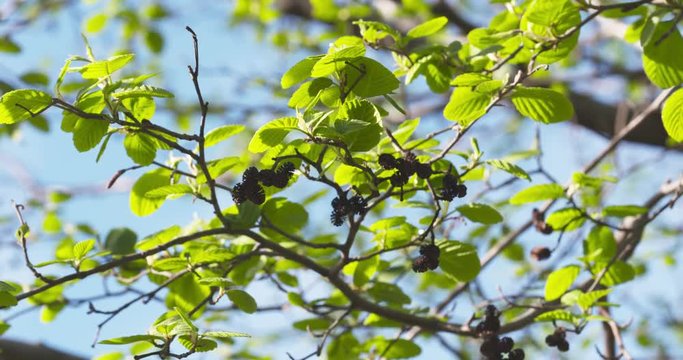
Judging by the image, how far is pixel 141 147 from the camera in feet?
5.19

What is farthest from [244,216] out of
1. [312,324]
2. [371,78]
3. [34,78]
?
[34,78]

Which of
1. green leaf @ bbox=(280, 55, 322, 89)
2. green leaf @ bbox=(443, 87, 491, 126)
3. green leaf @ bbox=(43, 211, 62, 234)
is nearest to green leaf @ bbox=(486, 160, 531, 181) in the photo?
green leaf @ bbox=(443, 87, 491, 126)

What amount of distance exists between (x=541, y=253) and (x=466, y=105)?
2.71ft

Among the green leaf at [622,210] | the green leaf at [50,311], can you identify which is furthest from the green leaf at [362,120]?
the green leaf at [50,311]

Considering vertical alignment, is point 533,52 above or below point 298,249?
below

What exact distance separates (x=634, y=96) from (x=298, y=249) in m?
3.69

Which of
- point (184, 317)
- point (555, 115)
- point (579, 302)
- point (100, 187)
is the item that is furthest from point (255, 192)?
point (100, 187)

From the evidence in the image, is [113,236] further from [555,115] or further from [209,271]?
[555,115]

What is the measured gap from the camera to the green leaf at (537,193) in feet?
6.31

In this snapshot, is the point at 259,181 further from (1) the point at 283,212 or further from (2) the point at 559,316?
(2) the point at 559,316

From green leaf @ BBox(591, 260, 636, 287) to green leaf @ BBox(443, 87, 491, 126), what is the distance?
2.44 feet

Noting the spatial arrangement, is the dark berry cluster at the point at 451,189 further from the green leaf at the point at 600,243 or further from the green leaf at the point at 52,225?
the green leaf at the point at 52,225

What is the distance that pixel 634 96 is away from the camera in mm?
5312

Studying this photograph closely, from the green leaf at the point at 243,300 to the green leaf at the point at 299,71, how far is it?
1.37 ft
